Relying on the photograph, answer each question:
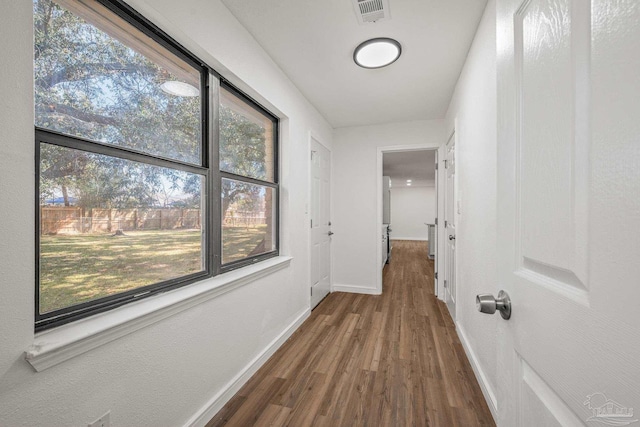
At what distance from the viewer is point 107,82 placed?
1136 millimetres

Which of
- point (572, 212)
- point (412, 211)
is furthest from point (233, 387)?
point (412, 211)

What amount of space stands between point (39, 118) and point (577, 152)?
1.50 metres

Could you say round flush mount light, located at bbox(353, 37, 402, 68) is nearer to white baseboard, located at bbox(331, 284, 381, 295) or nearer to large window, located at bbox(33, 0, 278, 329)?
large window, located at bbox(33, 0, 278, 329)

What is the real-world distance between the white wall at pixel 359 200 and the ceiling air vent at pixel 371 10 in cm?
213

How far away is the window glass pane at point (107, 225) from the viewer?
3.19 feet

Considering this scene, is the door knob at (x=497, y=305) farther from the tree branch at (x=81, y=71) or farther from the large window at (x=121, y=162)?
the tree branch at (x=81, y=71)

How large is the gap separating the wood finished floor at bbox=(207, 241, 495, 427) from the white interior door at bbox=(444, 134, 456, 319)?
31 cm

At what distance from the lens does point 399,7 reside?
1.66 m

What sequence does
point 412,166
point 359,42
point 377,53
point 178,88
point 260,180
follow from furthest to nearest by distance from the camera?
point 412,166
point 260,180
point 377,53
point 359,42
point 178,88

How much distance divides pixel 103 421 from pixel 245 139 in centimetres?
176

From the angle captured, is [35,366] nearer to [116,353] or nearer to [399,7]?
[116,353]

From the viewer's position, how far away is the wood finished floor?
Result: 1548mm

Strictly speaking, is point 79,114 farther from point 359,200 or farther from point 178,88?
point 359,200

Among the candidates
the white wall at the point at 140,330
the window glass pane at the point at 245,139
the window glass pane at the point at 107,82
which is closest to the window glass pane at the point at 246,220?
the window glass pane at the point at 245,139
